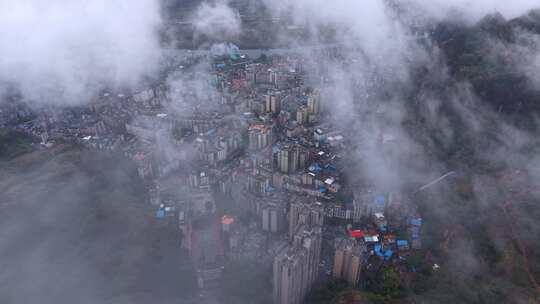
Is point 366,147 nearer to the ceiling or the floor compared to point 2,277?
nearer to the ceiling

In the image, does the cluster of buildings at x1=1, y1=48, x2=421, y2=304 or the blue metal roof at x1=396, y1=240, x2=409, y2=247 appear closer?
the cluster of buildings at x1=1, y1=48, x2=421, y2=304

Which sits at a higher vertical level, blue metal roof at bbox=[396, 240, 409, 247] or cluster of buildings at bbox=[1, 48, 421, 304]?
cluster of buildings at bbox=[1, 48, 421, 304]

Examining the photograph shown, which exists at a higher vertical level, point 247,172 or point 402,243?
point 247,172

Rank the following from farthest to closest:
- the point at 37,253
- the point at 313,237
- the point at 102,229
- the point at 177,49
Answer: the point at 177,49 < the point at 102,229 < the point at 37,253 < the point at 313,237

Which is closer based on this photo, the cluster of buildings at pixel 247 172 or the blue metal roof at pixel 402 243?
the cluster of buildings at pixel 247 172

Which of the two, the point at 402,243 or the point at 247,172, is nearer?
the point at 402,243

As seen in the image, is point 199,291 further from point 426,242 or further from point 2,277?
point 426,242

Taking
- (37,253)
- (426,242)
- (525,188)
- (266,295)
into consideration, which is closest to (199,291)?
(266,295)

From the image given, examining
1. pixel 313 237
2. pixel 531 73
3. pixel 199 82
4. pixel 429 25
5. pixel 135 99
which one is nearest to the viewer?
pixel 313 237

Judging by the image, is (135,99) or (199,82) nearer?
(135,99)

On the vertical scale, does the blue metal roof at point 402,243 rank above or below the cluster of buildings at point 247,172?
below

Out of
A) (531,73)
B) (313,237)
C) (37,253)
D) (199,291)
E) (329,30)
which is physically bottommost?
(199,291)
